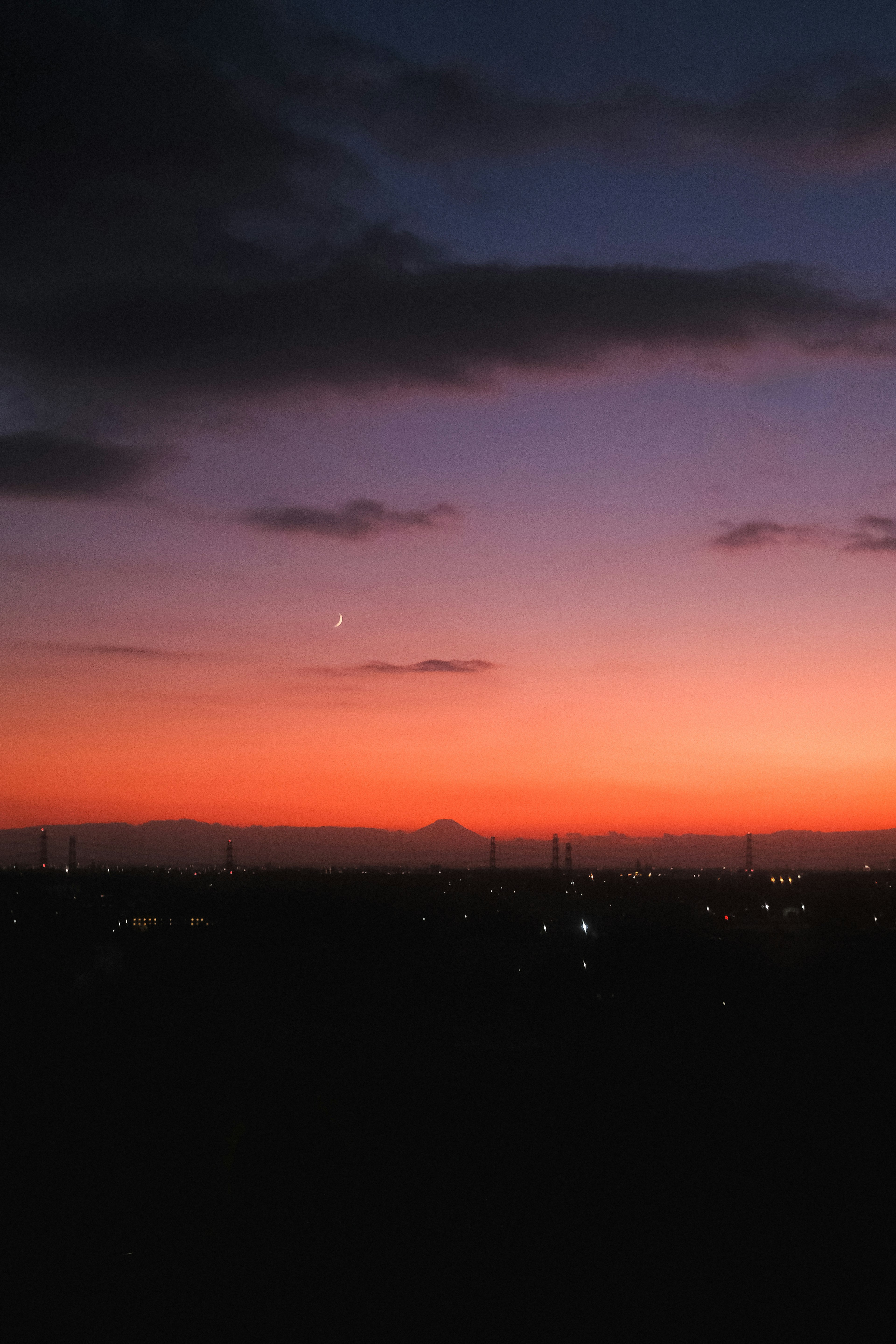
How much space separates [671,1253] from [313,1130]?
24.6 ft

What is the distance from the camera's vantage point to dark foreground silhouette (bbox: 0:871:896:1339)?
11.3m

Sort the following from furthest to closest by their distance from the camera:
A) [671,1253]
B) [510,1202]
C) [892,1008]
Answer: [892,1008], [510,1202], [671,1253]

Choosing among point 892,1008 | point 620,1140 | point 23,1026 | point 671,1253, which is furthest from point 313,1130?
point 892,1008

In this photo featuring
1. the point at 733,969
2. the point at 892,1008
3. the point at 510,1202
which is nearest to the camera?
the point at 510,1202

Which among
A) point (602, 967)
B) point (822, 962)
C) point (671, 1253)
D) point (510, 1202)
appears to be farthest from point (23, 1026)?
point (822, 962)

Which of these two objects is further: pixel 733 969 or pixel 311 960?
pixel 311 960

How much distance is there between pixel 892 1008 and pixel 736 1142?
20.7 metres

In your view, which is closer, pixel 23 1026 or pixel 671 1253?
Answer: pixel 671 1253

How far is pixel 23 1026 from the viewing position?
31922mm

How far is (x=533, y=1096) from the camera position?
2202cm

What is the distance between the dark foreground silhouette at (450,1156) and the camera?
11.3 m

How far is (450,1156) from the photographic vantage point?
17.2 m

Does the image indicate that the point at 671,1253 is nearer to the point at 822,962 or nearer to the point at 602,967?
the point at 602,967

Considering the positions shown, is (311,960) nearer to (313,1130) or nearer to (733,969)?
(733,969)
